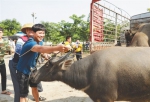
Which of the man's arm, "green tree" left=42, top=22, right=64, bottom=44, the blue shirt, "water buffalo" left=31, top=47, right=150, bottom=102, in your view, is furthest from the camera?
"green tree" left=42, top=22, right=64, bottom=44

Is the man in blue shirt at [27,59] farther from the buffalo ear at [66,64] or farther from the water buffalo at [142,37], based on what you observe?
the water buffalo at [142,37]

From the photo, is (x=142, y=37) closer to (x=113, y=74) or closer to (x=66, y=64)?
(x=113, y=74)

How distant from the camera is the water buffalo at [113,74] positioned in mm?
3527

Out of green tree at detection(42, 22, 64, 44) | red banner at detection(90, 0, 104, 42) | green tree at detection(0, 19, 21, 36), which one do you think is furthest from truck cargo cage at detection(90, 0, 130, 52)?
green tree at detection(0, 19, 21, 36)

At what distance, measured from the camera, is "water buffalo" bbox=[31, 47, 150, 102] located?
11.6 ft

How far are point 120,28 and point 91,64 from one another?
16.4 feet

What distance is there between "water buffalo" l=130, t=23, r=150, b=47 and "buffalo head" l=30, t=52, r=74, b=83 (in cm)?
232

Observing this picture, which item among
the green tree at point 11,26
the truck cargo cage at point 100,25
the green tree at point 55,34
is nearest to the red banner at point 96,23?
the truck cargo cage at point 100,25

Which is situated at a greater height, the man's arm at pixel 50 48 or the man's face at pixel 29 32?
the man's face at pixel 29 32

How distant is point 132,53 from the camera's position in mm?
3725

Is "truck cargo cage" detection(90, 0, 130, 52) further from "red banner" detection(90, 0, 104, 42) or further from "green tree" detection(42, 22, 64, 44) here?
"green tree" detection(42, 22, 64, 44)

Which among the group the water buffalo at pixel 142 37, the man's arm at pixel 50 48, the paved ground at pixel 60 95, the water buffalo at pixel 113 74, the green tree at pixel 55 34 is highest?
the green tree at pixel 55 34

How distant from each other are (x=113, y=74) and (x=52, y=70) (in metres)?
1.24

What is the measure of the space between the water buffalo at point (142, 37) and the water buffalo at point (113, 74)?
147cm
